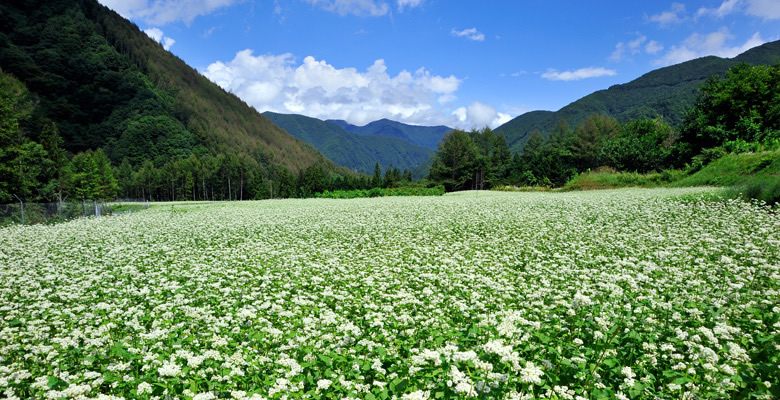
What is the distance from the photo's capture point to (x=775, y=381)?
3414 mm

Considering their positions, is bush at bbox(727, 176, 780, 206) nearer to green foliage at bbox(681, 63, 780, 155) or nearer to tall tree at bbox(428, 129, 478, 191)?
green foliage at bbox(681, 63, 780, 155)

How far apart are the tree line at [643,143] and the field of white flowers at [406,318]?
36.0 meters

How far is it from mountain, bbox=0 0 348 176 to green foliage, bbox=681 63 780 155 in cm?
15310

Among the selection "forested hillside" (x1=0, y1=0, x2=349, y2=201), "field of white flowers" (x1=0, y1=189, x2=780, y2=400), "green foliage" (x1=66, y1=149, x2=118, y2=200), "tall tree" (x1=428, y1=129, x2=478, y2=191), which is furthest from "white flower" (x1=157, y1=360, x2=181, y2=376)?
"forested hillside" (x1=0, y1=0, x2=349, y2=201)

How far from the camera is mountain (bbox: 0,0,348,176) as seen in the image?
150 meters

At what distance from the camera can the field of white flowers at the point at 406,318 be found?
11.9ft

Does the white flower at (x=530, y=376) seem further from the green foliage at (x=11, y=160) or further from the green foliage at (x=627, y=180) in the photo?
the green foliage at (x=11, y=160)

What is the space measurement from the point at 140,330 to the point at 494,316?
224 inches

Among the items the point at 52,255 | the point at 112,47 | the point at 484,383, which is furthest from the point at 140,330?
the point at 112,47

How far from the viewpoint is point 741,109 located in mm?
41906

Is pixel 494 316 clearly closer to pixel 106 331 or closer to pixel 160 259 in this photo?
pixel 106 331

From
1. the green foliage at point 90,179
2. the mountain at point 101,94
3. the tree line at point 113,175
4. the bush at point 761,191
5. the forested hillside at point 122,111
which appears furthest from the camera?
the mountain at point 101,94

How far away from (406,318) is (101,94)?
229 meters

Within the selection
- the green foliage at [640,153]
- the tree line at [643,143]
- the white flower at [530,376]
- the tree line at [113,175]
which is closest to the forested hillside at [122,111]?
the tree line at [113,175]
